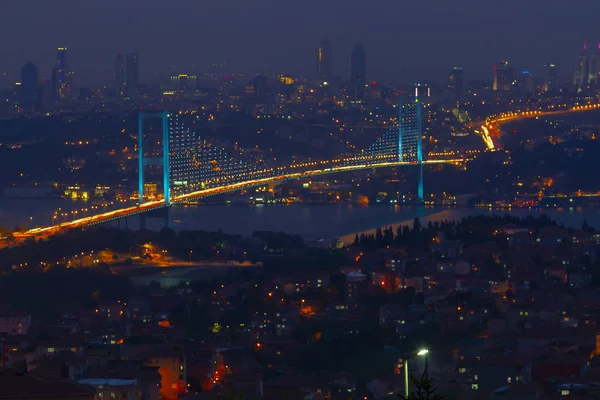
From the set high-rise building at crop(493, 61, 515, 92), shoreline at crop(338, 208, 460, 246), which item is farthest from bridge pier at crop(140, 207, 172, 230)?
high-rise building at crop(493, 61, 515, 92)

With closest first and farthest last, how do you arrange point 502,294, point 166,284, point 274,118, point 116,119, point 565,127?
point 502,294
point 166,284
point 116,119
point 274,118
point 565,127

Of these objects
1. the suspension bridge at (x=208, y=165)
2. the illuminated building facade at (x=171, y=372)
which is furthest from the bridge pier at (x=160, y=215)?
the illuminated building facade at (x=171, y=372)

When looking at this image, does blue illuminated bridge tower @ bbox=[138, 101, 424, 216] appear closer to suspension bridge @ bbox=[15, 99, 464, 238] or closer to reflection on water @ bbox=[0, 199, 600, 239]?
suspension bridge @ bbox=[15, 99, 464, 238]

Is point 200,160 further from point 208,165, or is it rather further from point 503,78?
point 503,78

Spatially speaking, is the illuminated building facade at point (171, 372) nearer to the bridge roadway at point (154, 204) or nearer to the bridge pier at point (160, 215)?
the bridge roadway at point (154, 204)

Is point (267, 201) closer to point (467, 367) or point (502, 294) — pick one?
point (502, 294)

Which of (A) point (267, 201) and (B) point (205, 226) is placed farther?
(A) point (267, 201)

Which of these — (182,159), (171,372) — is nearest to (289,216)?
(182,159)

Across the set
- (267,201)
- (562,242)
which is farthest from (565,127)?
(562,242)
